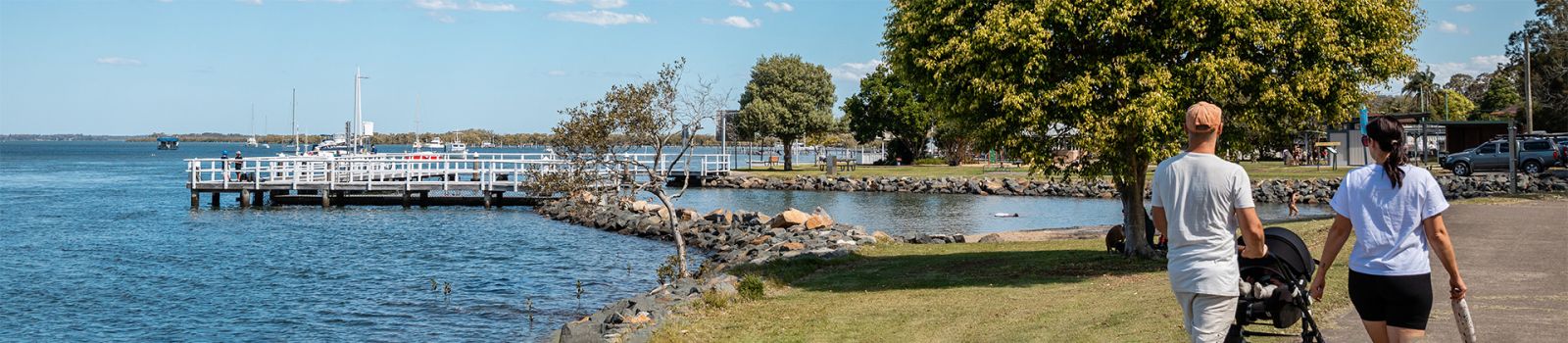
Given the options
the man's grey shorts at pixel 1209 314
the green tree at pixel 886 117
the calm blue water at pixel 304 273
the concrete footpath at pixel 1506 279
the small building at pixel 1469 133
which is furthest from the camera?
the green tree at pixel 886 117

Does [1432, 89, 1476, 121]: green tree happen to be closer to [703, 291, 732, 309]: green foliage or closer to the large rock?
the large rock

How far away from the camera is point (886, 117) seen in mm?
78375

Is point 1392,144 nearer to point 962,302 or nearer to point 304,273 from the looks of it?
point 962,302

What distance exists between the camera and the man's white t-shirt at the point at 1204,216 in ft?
20.2

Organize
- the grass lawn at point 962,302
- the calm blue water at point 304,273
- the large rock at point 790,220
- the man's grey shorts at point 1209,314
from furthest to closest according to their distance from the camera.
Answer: the large rock at point 790,220, the calm blue water at point 304,273, the grass lawn at point 962,302, the man's grey shorts at point 1209,314

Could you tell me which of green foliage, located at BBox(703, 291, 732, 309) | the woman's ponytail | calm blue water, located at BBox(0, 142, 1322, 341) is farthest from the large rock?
the woman's ponytail

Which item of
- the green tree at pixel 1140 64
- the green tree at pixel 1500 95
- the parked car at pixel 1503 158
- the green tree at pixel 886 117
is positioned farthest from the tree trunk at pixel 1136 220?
the green tree at pixel 1500 95

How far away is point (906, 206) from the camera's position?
4641 cm

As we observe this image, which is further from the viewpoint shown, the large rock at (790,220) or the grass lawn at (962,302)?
the large rock at (790,220)

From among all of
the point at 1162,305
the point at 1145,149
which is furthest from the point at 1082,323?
the point at 1145,149

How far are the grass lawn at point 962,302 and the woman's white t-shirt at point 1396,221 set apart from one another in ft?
11.7

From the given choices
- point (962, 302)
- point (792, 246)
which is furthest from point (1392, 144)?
point (792, 246)

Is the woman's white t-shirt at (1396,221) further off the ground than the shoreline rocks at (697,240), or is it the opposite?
the woman's white t-shirt at (1396,221)

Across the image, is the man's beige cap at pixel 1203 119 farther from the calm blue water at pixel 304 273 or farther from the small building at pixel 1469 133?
the small building at pixel 1469 133
